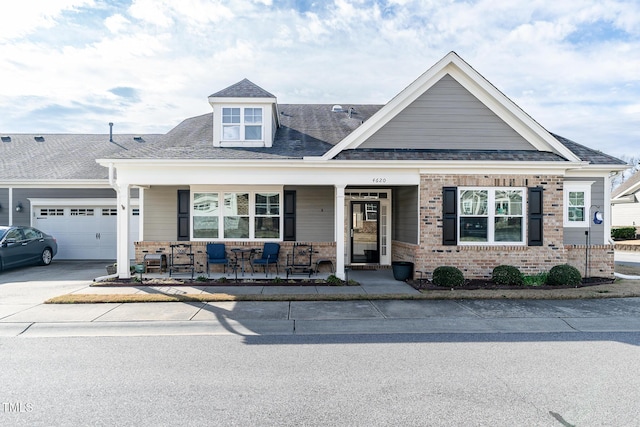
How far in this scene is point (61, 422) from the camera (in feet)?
13.2

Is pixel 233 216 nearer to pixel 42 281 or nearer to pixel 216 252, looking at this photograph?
pixel 216 252

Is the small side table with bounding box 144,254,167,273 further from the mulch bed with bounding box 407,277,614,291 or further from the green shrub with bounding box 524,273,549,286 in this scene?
the green shrub with bounding box 524,273,549,286

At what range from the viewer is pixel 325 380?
5.13 meters

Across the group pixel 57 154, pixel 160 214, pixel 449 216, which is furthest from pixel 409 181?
pixel 57 154

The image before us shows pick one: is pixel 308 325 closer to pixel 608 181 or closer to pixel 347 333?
pixel 347 333

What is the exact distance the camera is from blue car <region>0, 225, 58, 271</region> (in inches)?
544

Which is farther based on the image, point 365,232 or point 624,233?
point 624,233

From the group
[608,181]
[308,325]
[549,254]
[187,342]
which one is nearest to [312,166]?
[308,325]

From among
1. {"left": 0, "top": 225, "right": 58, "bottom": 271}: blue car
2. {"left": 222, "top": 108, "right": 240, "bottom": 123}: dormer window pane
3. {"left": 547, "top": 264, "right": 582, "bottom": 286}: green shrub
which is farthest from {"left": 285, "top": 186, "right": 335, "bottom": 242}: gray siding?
{"left": 0, "top": 225, "right": 58, "bottom": 271}: blue car

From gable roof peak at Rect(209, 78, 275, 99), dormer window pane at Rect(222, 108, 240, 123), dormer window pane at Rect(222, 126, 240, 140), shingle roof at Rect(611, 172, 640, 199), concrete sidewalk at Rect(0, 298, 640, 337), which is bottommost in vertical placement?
concrete sidewalk at Rect(0, 298, 640, 337)

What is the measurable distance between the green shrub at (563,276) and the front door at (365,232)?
5.53 meters

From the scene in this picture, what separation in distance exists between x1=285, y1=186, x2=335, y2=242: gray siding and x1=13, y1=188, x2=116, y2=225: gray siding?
28.1ft

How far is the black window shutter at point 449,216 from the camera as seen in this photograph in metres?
11.9

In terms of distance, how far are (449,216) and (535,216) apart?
251 centimetres
